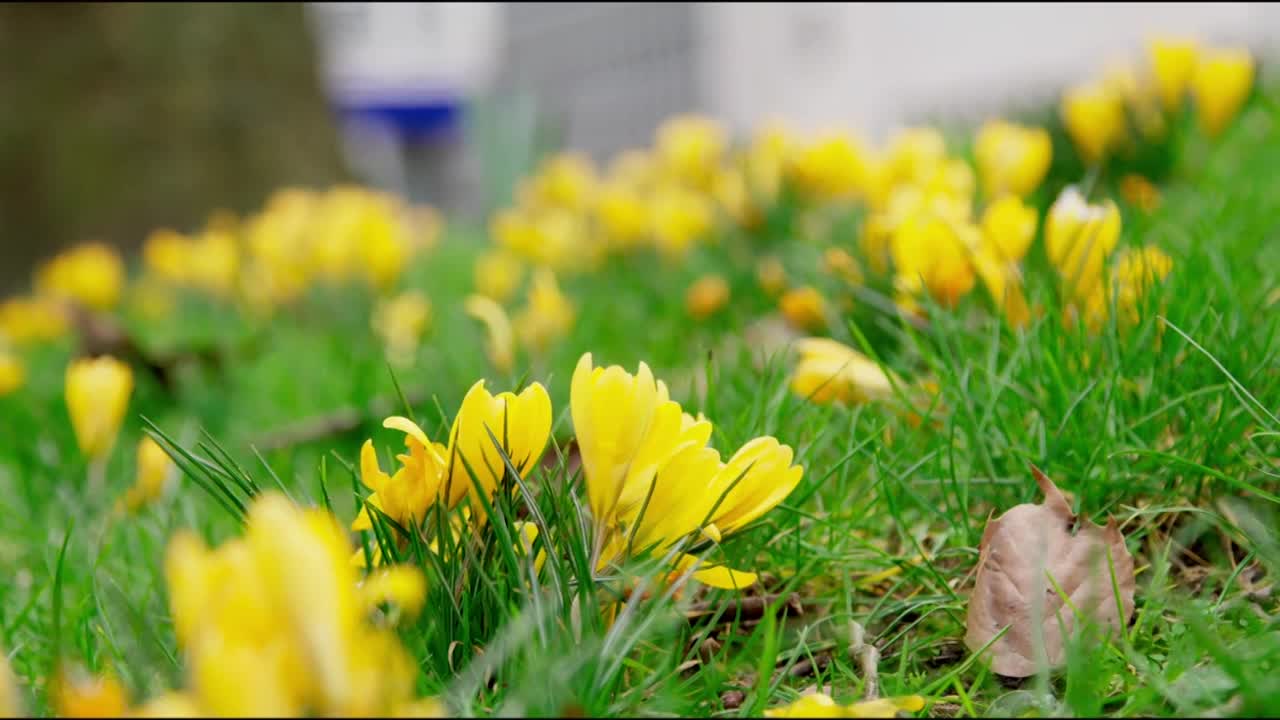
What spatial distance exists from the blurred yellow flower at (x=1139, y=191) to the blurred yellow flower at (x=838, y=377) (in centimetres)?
106

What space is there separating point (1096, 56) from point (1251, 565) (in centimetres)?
854

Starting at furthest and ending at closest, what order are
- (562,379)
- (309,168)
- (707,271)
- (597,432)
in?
(309,168) < (707,271) < (562,379) < (597,432)

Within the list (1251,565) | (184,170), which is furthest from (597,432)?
(184,170)

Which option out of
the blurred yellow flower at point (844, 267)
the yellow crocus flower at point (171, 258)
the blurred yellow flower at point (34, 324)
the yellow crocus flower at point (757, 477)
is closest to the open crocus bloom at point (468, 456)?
the yellow crocus flower at point (757, 477)

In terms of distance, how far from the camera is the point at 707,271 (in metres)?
3.05

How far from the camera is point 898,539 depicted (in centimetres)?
122

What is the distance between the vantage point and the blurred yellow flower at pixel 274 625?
502mm

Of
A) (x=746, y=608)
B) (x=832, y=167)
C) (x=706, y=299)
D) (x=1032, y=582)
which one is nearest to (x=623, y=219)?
(x=832, y=167)

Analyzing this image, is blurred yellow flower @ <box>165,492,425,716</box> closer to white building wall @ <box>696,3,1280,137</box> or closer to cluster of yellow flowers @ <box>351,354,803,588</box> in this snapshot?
cluster of yellow flowers @ <box>351,354,803,588</box>

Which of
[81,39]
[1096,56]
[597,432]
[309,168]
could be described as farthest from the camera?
[1096,56]

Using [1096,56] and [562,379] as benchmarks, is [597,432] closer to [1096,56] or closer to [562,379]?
[562,379]

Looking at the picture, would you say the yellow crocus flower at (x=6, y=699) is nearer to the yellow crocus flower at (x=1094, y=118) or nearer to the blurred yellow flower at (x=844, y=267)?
the blurred yellow flower at (x=844, y=267)

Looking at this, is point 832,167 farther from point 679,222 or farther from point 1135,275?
point 1135,275

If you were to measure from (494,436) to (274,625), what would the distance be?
337mm
